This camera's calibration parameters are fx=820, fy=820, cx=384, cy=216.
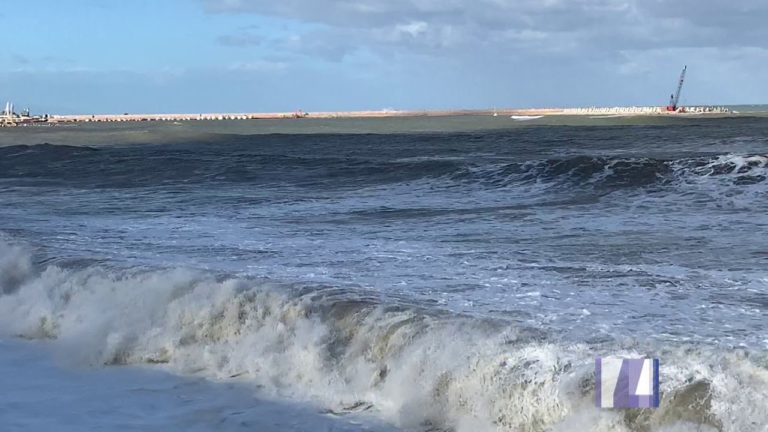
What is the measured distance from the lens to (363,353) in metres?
6.07

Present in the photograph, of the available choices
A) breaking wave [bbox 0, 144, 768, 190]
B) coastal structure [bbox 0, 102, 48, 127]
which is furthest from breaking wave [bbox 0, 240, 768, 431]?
coastal structure [bbox 0, 102, 48, 127]

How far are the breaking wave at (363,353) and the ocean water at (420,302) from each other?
0.05 ft

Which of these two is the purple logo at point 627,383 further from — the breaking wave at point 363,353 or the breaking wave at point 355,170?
the breaking wave at point 355,170

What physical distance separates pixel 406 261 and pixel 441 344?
11.5 feet

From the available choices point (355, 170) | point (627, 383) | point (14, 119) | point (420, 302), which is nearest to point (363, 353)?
point (420, 302)

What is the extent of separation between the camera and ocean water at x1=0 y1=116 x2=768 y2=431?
5.05 meters

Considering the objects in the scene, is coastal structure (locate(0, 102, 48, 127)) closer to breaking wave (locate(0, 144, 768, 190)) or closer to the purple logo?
breaking wave (locate(0, 144, 768, 190))

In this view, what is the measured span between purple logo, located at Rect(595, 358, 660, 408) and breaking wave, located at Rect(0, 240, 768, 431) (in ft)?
0.29

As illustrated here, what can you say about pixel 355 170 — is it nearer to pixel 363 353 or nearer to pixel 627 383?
pixel 363 353

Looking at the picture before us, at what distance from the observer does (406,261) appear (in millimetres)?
9227

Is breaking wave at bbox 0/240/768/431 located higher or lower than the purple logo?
lower

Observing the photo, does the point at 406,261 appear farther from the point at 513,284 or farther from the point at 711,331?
the point at 711,331

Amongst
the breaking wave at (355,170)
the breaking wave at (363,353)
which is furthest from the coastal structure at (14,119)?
the breaking wave at (363,353)

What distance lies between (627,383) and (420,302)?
2.64m
